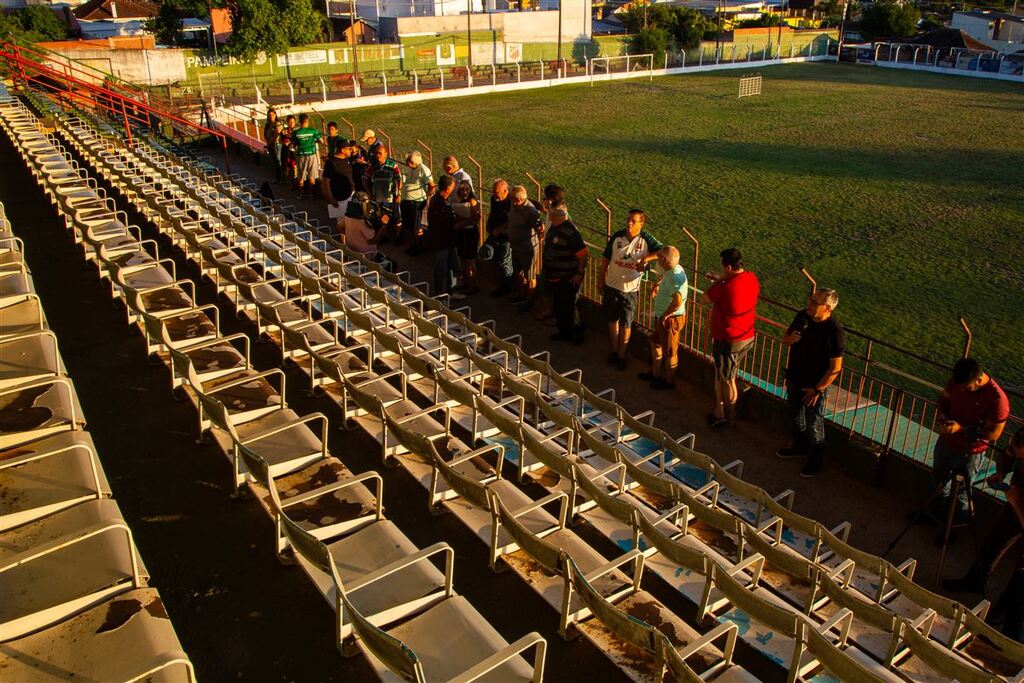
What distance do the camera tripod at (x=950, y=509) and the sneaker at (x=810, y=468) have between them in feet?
3.03

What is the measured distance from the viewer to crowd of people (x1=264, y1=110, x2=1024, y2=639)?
19.5 ft

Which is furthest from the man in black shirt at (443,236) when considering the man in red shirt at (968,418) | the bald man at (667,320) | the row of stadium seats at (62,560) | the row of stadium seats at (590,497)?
the man in red shirt at (968,418)

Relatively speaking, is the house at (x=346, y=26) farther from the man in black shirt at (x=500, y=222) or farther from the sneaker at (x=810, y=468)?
the sneaker at (x=810, y=468)

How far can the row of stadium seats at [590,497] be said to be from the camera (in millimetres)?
4340

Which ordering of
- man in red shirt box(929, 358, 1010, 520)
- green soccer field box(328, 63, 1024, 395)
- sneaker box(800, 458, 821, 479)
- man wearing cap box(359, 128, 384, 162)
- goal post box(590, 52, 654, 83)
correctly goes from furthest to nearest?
goal post box(590, 52, 654, 83), man wearing cap box(359, 128, 384, 162), green soccer field box(328, 63, 1024, 395), sneaker box(800, 458, 821, 479), man in red shirt box(929, 358, 1010, 520)

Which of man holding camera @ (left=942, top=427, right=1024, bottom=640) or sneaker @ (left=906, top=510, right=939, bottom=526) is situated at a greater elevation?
man holding camera @ (left=942, top=427, right=1024, bottom=640)

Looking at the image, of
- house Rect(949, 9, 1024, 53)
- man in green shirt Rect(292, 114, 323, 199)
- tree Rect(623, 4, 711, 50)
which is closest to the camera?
man in green shirt Rect(292, 114, 323, 199)

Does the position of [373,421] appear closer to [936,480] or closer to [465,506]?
[465,506]

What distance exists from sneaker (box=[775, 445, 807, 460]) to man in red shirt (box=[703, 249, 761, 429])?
711 millimetres

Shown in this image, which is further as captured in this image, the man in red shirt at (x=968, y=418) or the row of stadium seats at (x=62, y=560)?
the man in red shirt at (x=968, y=418)

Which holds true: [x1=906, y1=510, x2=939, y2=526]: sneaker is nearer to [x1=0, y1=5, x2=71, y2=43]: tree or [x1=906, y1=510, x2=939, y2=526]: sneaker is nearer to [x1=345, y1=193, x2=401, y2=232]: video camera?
[x1=345, y1=193, x2=401, y2=232]: video camera

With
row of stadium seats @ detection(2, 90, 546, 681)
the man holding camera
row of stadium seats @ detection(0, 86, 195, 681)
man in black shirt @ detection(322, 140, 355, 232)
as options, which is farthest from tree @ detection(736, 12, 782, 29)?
row of stadium seats @ detection(0, 86, 195, 681)

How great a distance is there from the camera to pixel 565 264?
9.32m

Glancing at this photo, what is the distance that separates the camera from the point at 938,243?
1608 centimetres
